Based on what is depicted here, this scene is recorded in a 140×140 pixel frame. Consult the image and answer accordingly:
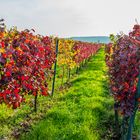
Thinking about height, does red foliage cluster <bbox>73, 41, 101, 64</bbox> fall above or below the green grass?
above

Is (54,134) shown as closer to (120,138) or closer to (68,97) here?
(120,138)

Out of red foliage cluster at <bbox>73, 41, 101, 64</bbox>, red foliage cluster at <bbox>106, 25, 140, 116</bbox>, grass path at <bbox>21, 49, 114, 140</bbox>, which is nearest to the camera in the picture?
red foliage cluster at <bbox>106, 25, 140, 116</bbox>

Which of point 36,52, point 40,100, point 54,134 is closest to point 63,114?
point 54,134

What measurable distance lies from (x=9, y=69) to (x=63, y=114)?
4.51m

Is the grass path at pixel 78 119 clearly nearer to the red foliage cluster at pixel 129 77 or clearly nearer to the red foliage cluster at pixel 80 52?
the red foliage cluster at pixel 129 77

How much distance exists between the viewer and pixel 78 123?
9820mm

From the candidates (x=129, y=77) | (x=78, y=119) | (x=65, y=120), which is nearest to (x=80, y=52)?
(x=78, y=119)

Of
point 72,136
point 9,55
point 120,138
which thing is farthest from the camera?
point 120,138

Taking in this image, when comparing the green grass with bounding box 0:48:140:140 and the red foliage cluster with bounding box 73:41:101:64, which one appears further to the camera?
the red foliage cluster with bounding box 73:41:101:64

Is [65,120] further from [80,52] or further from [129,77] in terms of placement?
[80,52]

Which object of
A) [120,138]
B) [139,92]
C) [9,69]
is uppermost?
[9,69]

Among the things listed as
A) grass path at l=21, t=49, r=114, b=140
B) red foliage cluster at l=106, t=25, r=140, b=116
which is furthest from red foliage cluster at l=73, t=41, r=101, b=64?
red foliage cluster at l=106, t=25, r=140, b=116

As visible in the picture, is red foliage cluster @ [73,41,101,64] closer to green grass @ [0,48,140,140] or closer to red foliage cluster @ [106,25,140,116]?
green grass @ [0,48,140,140]

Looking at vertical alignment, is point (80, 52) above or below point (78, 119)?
above
